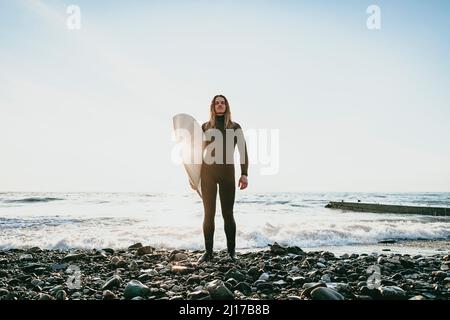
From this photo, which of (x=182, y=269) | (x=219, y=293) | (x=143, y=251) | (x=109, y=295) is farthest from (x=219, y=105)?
(x=143, y=251)

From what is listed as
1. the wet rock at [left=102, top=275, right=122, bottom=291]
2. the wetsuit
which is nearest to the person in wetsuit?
the wetsuit

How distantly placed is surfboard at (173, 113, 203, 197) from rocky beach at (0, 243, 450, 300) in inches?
55.8

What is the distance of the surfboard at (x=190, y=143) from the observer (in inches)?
215

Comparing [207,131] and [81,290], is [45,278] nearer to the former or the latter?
[81,290]

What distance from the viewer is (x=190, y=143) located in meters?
5.58

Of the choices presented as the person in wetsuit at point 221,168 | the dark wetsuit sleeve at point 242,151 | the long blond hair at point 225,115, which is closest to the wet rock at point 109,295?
the person in wetsuit at point 221,168

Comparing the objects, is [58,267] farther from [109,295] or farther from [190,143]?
[190,143]

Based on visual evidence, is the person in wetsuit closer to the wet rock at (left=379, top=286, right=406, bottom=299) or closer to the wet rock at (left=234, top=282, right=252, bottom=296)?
the wet rock at (left=234, top=282, right=252, bottom=296)

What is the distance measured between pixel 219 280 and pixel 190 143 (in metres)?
2.57

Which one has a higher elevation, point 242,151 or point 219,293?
point 242,151

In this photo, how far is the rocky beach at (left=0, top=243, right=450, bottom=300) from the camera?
11.3 ft

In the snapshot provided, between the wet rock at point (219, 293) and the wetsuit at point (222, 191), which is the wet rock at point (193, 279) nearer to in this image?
the wet rock at point (219, 293)

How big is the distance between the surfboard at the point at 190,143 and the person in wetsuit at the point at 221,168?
0.42 ft
